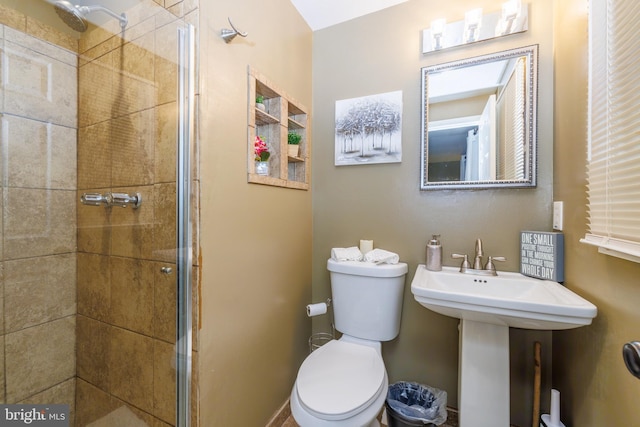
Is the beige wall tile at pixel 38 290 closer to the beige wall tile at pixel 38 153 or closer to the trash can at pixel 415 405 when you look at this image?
the beige wall tile at pixel 38 153

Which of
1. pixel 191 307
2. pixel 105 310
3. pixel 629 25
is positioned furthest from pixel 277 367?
pixel 629 25

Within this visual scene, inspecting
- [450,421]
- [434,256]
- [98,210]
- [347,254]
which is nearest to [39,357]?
[98,210]

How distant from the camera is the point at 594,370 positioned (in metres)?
0.91

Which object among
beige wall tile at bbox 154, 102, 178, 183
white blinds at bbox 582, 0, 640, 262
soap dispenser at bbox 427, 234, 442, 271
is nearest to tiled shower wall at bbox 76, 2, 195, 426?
beige wall tile at bbox 154, 102, 178, 183

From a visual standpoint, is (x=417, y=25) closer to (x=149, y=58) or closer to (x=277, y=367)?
(x=149, y=58)

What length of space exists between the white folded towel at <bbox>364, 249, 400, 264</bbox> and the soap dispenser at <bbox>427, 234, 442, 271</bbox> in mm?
165

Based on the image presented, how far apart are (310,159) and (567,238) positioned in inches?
53.6

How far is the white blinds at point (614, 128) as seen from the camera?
69 centimetres

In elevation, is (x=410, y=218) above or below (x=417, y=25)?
below

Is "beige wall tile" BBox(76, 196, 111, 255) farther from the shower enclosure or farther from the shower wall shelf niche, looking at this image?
the shower wall shelf niche

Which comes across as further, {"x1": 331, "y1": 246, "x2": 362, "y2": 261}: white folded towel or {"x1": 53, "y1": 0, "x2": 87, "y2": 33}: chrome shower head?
{"x1": 331, "y1": 246, "x2": 362, "y2": 261}: white folded towel

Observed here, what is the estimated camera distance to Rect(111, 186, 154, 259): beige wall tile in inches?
41.8

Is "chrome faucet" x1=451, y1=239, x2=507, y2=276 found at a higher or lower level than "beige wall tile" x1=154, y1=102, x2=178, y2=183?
lower

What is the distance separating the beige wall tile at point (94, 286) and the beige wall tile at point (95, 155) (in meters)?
0.36
